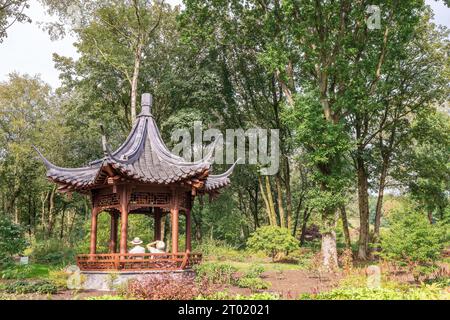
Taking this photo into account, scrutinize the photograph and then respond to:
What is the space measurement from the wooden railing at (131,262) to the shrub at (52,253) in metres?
9.79

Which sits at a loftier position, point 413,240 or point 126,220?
point 126,220

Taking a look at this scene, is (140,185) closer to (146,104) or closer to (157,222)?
(146,104)

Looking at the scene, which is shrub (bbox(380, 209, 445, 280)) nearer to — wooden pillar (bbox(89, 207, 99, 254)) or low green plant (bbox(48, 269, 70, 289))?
wooden pillar (bbox(89, 207, 99, 254))

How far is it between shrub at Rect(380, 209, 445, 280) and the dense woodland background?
2898mm

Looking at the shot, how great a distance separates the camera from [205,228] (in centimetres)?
4269

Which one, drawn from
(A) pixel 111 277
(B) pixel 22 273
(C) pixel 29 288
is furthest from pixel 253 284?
(B) pixel 22 273

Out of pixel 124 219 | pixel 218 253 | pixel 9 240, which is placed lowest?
pixel 218 253

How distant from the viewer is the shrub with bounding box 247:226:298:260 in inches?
932

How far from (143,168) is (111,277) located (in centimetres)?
336

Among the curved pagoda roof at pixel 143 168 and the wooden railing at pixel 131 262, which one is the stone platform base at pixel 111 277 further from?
the curved pagoda roof at pixel 143 168

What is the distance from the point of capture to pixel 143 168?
1288 cm
